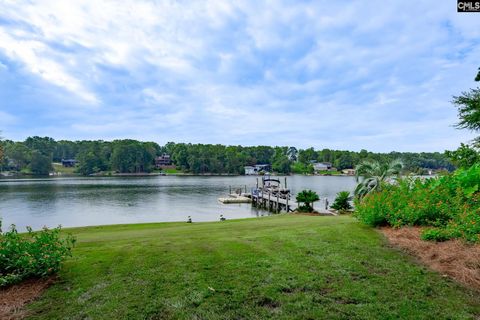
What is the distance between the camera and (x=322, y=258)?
6.04 m


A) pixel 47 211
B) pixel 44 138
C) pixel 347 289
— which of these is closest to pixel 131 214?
pixel 47 211

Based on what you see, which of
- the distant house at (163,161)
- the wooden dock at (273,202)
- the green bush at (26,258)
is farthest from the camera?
the distant house at (163,161)

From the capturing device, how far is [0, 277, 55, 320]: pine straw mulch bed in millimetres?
4215

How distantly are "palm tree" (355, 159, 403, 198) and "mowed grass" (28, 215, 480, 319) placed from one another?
588 inches

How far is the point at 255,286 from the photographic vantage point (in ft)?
15.5

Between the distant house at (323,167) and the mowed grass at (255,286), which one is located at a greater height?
the distant house at (323,167)

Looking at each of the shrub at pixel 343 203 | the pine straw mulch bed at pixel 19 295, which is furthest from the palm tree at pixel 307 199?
the pine straw mulch bed at pixel 19 295

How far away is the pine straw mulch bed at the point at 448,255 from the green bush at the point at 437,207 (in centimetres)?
32

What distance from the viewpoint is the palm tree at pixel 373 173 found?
20.8m

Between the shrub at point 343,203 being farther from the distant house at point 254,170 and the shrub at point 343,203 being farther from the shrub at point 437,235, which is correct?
the distant house at point 254,170

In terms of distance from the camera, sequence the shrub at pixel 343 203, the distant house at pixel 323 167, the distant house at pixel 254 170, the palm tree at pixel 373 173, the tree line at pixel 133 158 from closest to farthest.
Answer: the palm tree at pixel 373 173
the shrub at pixel 343 203
the tree line at pixel 133 158
the distant house at pixel 254 170
the distant house at pixel 323 167

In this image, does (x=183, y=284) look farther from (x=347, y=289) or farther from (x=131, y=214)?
(x=131, y=214)

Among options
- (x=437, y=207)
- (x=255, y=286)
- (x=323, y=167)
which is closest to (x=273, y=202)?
(x=437, y=207)

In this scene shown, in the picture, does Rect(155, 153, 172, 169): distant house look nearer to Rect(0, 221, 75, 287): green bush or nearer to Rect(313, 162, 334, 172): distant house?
Rect(313, 162, 334, 172): distant house
